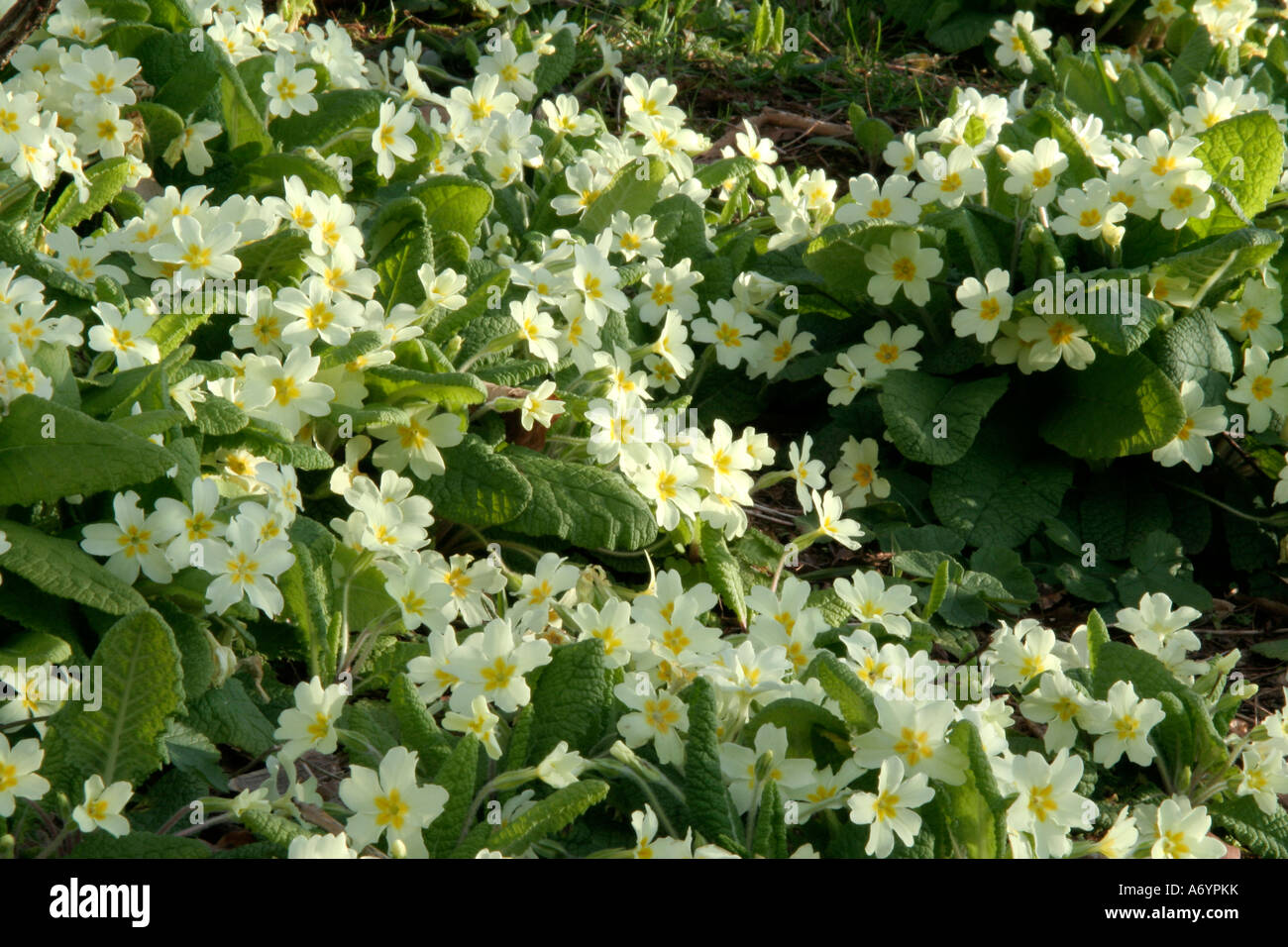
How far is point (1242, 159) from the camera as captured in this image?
3.29 m

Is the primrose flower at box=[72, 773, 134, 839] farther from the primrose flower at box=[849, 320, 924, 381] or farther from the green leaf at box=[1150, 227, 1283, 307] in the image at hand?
the green leaf at box=[1150, 227, 1283, 307]

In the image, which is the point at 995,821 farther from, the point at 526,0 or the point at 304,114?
the point at 526,0

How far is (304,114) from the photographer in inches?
131

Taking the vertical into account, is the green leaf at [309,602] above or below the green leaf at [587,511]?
→ above

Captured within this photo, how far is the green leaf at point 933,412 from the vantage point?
3076 millimetres

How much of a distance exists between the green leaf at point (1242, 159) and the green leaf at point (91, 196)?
2440 mm

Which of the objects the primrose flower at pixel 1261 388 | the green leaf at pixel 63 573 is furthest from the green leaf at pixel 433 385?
the primrose flower at pixel 1261 388

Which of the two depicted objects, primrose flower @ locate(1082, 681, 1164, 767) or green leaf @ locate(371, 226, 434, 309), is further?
green leaf @ locate(371, 226, 434, 309)

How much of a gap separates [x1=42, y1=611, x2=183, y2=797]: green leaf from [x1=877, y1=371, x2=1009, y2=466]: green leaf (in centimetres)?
175

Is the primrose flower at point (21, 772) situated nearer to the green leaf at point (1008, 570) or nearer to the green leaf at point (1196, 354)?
the green leaf at point (1008, 570)

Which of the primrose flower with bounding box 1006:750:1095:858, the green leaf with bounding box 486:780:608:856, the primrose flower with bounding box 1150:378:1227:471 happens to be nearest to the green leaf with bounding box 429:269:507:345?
the green leaf with bounding box 486:780:608:856

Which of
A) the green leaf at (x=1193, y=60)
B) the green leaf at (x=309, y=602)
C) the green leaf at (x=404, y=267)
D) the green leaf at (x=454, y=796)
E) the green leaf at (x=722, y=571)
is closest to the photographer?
the green leaf at (x=454, y=796)

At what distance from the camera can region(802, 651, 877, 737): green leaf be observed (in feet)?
6.48

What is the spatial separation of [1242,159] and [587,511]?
6.34 feet
